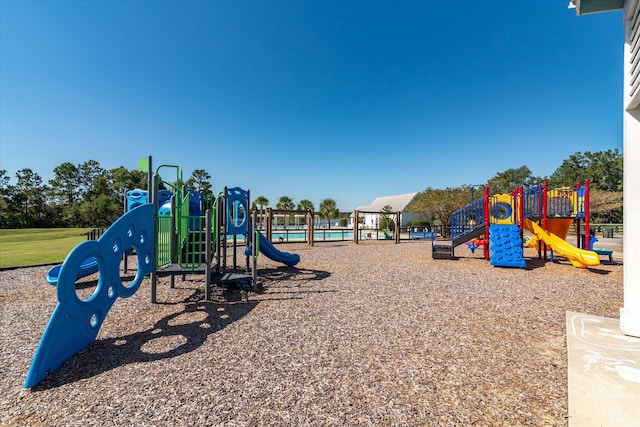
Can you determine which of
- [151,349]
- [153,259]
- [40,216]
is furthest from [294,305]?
[40,216]

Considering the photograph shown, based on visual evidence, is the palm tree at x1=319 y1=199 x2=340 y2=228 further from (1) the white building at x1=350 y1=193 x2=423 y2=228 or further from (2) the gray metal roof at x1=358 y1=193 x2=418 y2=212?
(2) the gray metal roof at x1=358 y1=193 x2=418 y2=212

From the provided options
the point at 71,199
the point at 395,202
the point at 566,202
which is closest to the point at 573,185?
the point at 395,202

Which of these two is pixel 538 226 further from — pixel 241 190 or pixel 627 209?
pixel 241 190

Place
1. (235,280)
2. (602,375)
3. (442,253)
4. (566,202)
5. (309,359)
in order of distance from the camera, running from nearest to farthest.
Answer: (602,375) < (309,359) < (235,280) < (566,202) < (442,253)

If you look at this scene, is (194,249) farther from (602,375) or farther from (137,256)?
(602,375)

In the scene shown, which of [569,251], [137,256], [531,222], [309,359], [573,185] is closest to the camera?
[309,359]

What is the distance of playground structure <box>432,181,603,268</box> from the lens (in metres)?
8.94

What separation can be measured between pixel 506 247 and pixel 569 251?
1676mm

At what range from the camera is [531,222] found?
10141 millimetres

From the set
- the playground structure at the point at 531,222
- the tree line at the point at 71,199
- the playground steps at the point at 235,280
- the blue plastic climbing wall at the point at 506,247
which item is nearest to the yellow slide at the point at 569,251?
the playground structure at the point at 531,222

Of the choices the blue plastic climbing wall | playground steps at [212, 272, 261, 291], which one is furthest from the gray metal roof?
playground steps at [212, 272, 261, 291]

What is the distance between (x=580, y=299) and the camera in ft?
17.9

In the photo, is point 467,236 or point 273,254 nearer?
point 273,254

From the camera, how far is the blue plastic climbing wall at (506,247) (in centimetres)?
883
